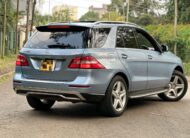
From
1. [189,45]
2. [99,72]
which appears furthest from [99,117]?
[189,45]

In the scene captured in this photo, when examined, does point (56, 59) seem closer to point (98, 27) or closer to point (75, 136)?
point (98, 27)

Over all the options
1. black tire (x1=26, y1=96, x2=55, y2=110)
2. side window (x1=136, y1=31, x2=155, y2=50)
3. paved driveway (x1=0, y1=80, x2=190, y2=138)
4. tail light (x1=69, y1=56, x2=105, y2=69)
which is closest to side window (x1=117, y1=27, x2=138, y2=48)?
side window (x1=136, y1=31, x2=155, y2=50)

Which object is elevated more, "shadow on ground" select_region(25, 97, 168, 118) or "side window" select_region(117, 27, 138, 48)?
"side window" select_region(117, 27, 138, 48)

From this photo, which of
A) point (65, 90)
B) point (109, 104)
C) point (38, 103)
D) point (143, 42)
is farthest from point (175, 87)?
point (65, 90)

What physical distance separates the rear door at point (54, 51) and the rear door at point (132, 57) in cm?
87

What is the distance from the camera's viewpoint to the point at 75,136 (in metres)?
7.16

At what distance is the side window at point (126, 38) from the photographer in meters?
9.23

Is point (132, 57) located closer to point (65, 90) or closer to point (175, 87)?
point (65, 90)

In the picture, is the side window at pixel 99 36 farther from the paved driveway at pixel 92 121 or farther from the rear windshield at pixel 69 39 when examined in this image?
the paved driveway at pixel 92 121

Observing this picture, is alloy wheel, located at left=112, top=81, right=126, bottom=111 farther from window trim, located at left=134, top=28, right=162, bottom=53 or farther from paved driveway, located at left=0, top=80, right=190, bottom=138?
window trim, located at left=134, top=28, right=162, bottom=53

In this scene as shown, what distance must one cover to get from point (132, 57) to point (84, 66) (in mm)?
1378

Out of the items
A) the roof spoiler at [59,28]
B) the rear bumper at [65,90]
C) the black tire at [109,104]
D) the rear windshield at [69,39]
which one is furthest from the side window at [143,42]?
the rear bumper at [65,90]

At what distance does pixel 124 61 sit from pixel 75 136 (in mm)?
2354

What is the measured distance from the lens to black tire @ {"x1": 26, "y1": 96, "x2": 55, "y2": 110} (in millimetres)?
9454
